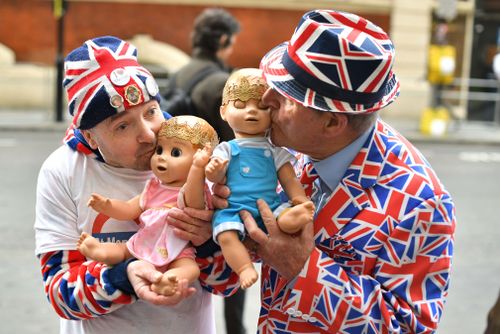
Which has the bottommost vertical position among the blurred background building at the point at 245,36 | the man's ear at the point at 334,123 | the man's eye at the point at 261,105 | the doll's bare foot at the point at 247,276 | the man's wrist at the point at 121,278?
the blurred background building at the point at 245,36

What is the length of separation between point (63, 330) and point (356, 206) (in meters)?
1.19

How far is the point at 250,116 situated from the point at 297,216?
357mm

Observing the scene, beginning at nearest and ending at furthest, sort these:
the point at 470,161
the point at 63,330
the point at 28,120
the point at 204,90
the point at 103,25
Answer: the point at 63,330 → the point at 204,90 → the point at 470,161 → the point at 28,120 → the point at 103,25

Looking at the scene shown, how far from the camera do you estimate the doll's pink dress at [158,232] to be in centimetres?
225

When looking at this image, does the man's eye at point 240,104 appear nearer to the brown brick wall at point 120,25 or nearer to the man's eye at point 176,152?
the man's eye at point 176,152

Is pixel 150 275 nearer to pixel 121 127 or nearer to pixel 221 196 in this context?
pixel 221 196

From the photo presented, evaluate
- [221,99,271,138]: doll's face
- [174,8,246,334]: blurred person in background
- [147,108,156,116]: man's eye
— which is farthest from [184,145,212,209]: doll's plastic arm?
[174,8,246,334]: blurred person in background

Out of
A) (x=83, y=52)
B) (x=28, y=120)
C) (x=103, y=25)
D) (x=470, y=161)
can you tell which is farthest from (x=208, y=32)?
(x=103, y=25)

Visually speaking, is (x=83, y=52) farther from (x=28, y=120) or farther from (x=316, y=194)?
(x=28, y=120)

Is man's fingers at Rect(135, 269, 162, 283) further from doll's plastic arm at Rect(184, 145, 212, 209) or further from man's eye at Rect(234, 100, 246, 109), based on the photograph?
man's eye at Rect(234, 100, 246, 109)

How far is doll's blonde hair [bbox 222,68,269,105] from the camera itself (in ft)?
7.43

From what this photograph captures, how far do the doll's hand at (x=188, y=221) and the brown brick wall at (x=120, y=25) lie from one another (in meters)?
16.6

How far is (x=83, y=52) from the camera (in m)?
2.27

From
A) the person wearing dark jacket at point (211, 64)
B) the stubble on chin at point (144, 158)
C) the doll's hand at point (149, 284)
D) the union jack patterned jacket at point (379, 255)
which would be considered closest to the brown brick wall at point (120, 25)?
the person wearing dark jacket at point (211, 64)
